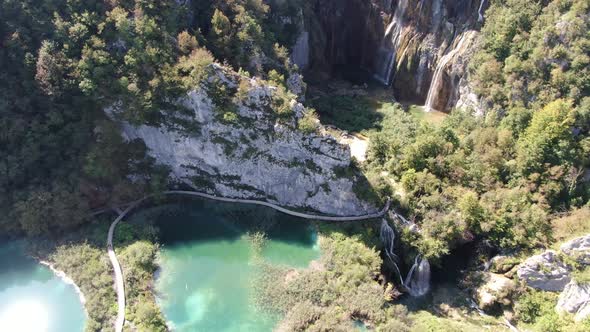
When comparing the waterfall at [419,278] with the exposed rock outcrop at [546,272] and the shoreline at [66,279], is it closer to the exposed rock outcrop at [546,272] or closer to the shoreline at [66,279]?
the exposed rock outcrop at [546,272]

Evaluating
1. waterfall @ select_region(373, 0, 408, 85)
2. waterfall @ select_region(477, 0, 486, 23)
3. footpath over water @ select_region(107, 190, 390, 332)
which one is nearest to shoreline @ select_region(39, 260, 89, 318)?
footpath over water @ select_region(107, 190, 390, 332)


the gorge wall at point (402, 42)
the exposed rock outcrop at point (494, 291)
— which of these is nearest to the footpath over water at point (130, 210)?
the exposed rock outcrop at point (494, 291)

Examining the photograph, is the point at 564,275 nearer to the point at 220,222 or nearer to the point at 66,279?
the point at 220,222

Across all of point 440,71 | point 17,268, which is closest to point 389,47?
point 440,71

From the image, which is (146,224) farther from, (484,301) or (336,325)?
(484,301)

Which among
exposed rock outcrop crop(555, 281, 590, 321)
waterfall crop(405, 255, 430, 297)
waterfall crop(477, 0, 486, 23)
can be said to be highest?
waterfall crop(477, 0, 486, 23)

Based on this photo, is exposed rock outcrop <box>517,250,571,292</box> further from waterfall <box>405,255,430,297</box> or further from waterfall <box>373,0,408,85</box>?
waterfall <box>373,0,408,85</box>
